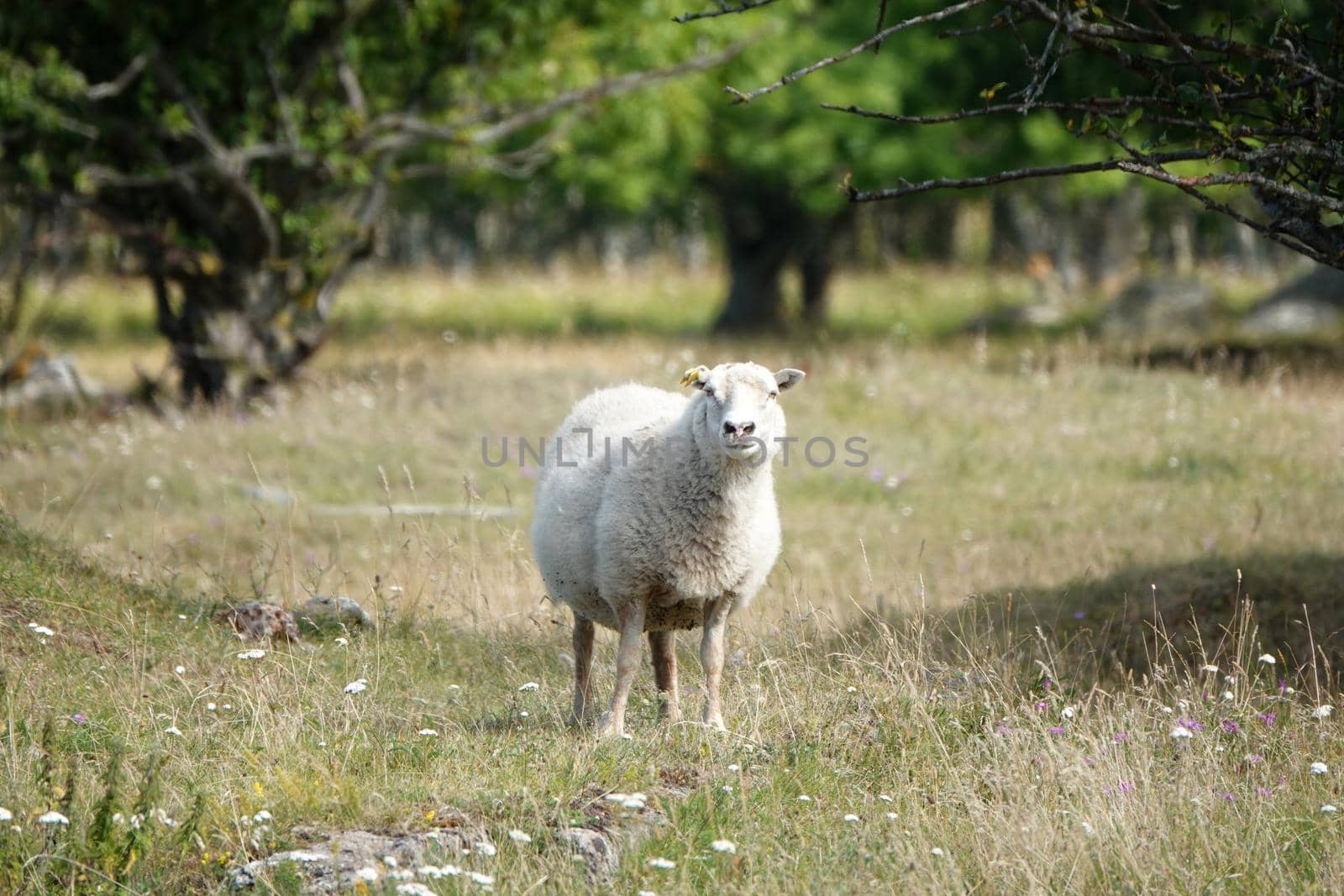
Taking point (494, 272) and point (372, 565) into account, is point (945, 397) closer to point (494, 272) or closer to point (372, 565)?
point (372, 565)

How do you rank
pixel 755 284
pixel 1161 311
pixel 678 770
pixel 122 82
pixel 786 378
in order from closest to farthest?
pixel 678 770 < pixel 786 378 < pixel 122 82 < pixel 1161 311 < pixel 755 284

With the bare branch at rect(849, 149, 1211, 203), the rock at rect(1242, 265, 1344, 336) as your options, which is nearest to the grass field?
the bare branch at rect(849, 149, 1211, 203)

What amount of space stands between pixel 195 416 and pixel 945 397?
9450 mm

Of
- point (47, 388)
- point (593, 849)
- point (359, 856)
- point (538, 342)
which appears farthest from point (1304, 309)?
point (359, 856)

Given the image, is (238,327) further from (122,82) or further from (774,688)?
(774,688)

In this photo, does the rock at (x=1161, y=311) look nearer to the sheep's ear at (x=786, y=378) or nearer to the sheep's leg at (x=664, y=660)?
the sheep's ear at (x=786, y=378)

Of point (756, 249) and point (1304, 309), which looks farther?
point (756, 249)

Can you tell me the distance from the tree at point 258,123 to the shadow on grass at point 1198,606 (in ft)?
37.4

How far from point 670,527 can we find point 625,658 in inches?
25.6

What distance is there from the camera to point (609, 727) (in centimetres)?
619

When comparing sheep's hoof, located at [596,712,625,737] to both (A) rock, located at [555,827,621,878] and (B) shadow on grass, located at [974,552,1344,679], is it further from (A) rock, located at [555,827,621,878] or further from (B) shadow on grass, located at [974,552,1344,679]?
(B) shadow on grass, located at [974,552,1344,679]

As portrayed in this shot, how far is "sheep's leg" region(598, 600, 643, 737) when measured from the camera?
6277 mm

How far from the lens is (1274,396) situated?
634 inches

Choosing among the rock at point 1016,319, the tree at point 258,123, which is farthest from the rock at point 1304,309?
the tree at point 258,123
